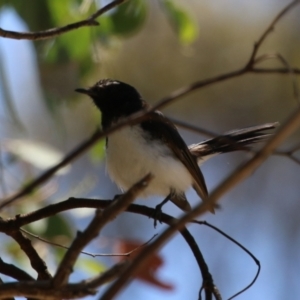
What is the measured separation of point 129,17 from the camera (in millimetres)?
2217

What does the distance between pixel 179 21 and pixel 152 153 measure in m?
0.51

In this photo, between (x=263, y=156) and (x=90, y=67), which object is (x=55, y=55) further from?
(x=263, y=156)

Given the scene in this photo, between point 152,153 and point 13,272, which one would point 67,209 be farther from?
point 152,153

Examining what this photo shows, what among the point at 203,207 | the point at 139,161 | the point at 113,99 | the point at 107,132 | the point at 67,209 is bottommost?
the point at 203,207

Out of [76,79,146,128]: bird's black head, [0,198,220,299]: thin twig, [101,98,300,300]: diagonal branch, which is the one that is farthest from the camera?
[76,79,146,128]: bird's black head

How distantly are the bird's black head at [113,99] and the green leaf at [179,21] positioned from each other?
19.1 inches

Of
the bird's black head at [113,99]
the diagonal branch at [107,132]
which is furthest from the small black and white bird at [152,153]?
the diagonal branch at [107,132]

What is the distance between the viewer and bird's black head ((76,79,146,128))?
8.68ft

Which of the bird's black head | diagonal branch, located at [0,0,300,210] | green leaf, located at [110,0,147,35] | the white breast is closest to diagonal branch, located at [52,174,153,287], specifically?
diagonal branch, located at [0,0,300,210]

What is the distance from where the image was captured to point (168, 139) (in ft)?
8.25

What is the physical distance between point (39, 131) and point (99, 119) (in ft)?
10.0

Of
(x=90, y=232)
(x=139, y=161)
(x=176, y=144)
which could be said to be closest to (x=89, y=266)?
(x=139, y=161)

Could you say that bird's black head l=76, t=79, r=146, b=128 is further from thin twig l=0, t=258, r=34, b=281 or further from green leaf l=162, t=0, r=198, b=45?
thin twig l=0, t=258, r=34, b=281

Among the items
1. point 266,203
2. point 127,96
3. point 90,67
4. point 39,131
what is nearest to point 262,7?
point 266,203
